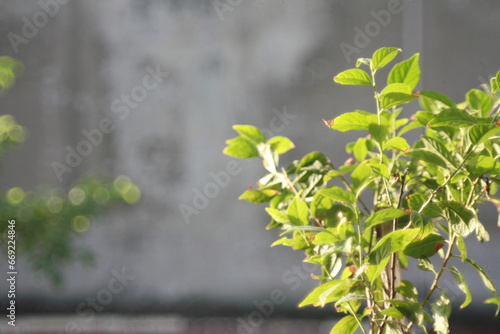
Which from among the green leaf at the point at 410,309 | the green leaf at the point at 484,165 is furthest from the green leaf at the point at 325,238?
the green leaf at the point at 484,165

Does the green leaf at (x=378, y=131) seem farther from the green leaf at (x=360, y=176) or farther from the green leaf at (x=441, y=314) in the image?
the green leaf at (x=441, y=314)

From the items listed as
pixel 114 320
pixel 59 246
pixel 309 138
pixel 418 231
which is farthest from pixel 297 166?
pixel 114 320

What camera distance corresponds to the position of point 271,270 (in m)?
2.94

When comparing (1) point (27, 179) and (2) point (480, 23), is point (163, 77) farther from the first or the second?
(2) point (480, 23)

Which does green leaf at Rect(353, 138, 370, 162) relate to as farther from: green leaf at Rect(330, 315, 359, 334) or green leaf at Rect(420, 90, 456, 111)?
green leaf at Rect(330, 315, 359, 334)

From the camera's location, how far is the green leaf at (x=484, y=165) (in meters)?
0.83

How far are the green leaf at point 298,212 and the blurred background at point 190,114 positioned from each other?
201cm

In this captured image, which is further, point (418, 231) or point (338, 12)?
point (338, 12)

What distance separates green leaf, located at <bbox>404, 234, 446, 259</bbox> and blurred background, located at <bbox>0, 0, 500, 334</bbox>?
2.02 m

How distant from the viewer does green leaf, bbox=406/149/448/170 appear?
84 centimetres

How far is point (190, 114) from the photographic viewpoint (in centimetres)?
296

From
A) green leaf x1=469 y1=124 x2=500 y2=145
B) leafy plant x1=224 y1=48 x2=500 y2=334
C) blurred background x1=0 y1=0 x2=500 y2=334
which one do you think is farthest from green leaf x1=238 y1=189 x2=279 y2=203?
blurred background x1=0 y1=0 x2=500 y2=334

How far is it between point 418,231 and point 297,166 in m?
0.30

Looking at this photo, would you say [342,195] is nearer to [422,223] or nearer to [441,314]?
[422,223]
